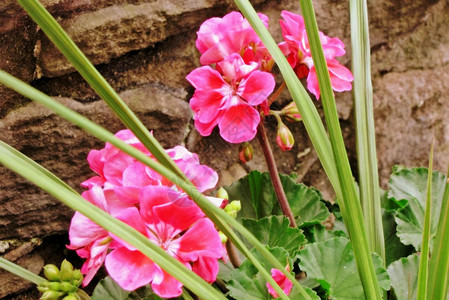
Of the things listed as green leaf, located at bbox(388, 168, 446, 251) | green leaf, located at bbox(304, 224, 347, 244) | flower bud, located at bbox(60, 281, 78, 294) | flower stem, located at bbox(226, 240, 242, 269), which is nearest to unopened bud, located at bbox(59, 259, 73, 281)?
flower bud, located at bbox(60, 281, 78, 294)

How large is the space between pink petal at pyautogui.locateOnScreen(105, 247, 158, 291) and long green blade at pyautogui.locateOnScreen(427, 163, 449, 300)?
0.36 m

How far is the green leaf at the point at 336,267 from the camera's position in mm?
855

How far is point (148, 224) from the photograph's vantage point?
704mm

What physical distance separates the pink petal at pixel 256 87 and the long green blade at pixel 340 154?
11cm

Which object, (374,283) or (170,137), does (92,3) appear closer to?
(170,137)

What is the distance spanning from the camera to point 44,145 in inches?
39.5

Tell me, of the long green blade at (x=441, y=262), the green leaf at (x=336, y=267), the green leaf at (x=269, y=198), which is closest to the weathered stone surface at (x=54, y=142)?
the green leaf at (x=269, y=198)

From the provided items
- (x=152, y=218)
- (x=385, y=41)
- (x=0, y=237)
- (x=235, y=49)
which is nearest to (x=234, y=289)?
(x=152, y=218)

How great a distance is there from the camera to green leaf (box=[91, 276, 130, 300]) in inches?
35.6

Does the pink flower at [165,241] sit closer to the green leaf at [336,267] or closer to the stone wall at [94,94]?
the green leaf at [336,267]

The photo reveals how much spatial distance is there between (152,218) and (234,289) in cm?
21

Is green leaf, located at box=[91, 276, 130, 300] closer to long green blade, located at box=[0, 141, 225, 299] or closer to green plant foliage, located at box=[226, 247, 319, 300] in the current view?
green plant foliage, located at box=[226, 247, 319, 300]

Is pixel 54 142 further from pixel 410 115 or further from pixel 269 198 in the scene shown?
pixel 410 115

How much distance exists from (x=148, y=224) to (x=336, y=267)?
0.35 meters
